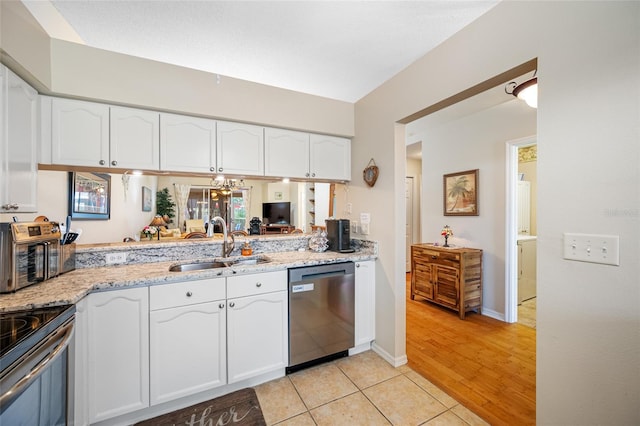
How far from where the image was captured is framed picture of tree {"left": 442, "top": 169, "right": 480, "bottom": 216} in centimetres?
328

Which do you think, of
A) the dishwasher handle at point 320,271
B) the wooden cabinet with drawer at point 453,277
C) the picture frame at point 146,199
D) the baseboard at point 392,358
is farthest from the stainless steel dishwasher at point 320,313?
the picture frame at point 146,199

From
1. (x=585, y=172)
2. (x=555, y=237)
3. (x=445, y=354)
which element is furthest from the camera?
(x=445, y=354)

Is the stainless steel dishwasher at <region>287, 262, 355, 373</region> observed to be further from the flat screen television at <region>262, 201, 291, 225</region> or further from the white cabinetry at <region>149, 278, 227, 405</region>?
the flat screen television at <region>262, 201, 291, 225</region>

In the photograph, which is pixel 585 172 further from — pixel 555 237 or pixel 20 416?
pixel 20 416

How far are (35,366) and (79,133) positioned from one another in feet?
5.10

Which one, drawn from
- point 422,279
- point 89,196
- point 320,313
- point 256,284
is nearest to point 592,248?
point 320,313

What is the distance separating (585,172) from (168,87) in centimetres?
264

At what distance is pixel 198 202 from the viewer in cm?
721

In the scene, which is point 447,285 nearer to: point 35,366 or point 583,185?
point 583,185

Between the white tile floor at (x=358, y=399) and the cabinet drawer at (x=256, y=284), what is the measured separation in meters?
0.74

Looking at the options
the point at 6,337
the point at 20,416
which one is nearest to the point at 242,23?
the point at 6,337

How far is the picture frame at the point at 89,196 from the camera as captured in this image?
254 cm

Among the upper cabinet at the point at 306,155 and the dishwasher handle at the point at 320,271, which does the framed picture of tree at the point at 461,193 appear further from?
the dishwasher handle at the point at 320,271

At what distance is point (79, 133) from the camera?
5.75 ft
